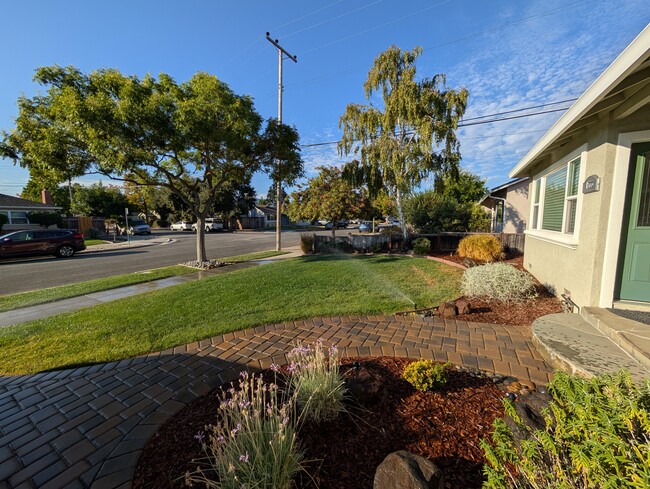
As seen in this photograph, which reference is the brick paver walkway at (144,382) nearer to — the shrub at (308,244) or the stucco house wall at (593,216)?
the stucco house wall at (593,216)

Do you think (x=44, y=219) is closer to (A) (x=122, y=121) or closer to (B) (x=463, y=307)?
(A) (x=122, y=121)

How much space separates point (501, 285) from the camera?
5352mm

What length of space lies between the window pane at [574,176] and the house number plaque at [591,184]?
764 mm

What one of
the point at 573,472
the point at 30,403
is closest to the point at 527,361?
the point at 573,472

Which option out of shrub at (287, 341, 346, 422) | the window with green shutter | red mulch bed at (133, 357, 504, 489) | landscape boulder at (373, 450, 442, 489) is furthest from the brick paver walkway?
the window with green shutter

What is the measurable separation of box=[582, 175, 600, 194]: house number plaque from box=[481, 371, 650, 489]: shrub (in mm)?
3482

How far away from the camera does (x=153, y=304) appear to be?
5859 mm

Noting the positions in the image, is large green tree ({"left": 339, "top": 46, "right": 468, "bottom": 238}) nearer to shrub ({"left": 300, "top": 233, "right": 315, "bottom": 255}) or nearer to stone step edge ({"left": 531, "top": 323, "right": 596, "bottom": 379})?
shrub ({"left": 300, "top": 233, "right": 315, "bottom": 255})

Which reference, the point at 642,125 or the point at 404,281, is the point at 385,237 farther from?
the point at 642,125

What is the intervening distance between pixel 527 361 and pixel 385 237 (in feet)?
35.7

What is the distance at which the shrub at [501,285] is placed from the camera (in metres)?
5.27

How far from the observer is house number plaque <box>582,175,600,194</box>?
3.91 m

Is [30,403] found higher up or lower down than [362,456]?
lower down

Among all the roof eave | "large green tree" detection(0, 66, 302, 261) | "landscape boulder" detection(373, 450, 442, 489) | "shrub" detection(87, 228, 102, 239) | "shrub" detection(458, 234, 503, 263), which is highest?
"large green tree" detection(0, 66, 302, 261)
